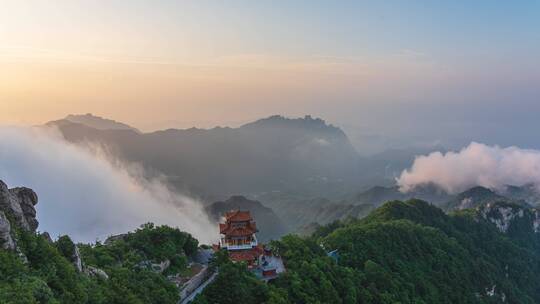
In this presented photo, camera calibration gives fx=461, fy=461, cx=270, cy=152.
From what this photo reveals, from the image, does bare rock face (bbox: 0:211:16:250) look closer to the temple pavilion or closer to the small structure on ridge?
the small structure on ridge

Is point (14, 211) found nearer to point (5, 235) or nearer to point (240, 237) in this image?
point (5, 235)

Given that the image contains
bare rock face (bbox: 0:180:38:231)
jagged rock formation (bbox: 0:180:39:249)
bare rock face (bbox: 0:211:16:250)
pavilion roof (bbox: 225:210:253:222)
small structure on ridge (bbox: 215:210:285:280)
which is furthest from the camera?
pavilion roof (bbox: 225:210:253:222)

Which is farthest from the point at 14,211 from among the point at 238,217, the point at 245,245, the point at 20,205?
the point at 238,217

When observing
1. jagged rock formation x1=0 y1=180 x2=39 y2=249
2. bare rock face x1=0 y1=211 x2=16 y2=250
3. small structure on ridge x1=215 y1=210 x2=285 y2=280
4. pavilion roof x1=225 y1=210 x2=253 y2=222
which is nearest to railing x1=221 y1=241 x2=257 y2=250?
small structure on ridge x1=215 y1=210 x2=285 y2=280

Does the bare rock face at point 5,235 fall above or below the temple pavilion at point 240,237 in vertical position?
above

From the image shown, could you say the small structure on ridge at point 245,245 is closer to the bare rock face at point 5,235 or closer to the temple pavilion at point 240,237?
the temple pavilion at point 240,237

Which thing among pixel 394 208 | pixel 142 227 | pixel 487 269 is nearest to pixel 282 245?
pixel 142 227

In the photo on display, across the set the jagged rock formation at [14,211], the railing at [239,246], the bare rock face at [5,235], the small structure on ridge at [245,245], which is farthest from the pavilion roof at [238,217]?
the bare rock face at [5,235]

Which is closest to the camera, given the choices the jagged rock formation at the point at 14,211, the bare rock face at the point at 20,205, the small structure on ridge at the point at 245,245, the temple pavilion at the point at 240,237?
the jagged rock formation at the point at 14,211

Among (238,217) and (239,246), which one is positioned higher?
(238,217)
